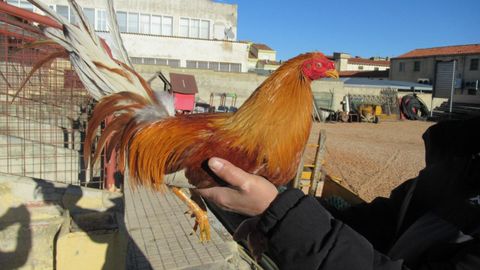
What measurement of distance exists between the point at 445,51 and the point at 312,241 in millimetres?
49352

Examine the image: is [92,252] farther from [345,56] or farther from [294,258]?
[345,56]

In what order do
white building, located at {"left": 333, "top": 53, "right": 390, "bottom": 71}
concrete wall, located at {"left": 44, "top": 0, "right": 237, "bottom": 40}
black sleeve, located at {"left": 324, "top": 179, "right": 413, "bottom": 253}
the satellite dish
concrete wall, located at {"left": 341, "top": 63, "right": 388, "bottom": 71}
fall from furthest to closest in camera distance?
concrete wall, located at {"left": 341, "top": 63, "right": 388, "bottom": 71}
white building, located at {"left": 333, "top": 53, "right": 390, "bottom": 71}
the satellite dish
concrete wall, located at {"left": 44, "top": 0, "right": 237, "bottom": 40}
black sleeve, located at {"left": 324, "top": 179, "right": 413, "bottom": 253}

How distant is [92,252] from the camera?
3.04m

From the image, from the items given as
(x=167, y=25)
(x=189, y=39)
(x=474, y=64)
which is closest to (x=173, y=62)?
(x=189, y=39)

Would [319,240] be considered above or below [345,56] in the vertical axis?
below

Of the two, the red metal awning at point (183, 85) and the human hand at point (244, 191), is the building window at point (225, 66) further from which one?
the human hand at point (244, 191)

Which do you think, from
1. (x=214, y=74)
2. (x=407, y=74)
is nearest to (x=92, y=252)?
(x=214, y=74)

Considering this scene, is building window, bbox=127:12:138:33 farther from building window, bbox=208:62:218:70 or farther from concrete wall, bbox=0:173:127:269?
concrete wall, bbox=0:173:127:269

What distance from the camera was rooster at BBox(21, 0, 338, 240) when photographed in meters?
2.07

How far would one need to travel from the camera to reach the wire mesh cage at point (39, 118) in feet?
13.8

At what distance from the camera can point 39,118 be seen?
5.56m

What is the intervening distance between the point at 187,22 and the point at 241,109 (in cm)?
2624

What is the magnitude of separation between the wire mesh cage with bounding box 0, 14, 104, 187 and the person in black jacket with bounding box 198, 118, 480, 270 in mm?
3472

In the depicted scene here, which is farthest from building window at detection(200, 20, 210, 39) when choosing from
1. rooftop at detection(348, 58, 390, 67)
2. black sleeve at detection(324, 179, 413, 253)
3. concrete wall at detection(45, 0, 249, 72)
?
rooftop at detection(348, 58, 390, 67)
